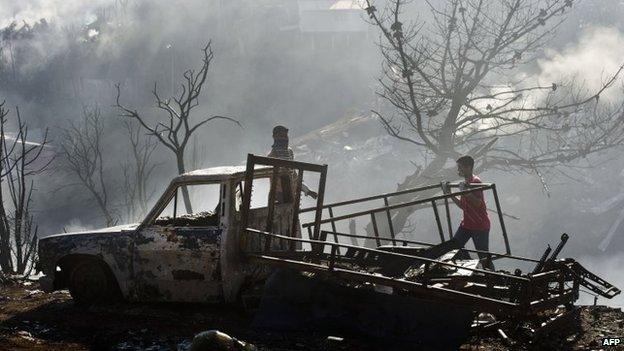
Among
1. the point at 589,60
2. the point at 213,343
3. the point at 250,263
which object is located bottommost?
the point at 213,343

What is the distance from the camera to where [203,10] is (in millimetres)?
52500

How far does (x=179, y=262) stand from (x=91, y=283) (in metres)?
1.24

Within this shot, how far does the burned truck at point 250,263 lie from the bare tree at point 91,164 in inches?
322

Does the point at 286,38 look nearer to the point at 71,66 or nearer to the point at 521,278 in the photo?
the point at 71,66

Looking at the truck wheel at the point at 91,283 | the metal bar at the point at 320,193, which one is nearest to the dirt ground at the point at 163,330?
the truck wheel at the point at 91,283

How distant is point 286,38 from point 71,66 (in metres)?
19.7

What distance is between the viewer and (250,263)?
6883mm

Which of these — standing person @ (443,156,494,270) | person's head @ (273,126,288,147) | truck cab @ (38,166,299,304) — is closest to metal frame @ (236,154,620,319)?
truck cab @ (38,166,299,304)

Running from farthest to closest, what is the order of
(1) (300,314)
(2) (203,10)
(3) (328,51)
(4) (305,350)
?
(2) (203,10) < (3) (328,51) < (1) (300,314) < (4) (305,350)

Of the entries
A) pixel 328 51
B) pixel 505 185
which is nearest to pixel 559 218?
pixel 505 185

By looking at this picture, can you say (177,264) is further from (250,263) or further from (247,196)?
(247,196)

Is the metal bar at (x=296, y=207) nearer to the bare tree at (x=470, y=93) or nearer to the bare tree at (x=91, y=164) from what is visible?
the bare tree at (x=470, y=93)

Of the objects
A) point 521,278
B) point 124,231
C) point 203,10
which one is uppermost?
point 203,10

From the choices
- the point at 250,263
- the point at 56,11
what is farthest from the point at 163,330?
the point at 56,11
